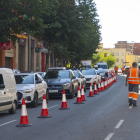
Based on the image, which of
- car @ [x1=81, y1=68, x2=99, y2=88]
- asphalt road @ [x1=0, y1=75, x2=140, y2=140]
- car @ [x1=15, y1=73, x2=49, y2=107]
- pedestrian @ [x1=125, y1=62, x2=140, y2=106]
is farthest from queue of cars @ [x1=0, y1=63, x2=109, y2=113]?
car @ [x1=81, y1=68, x2=99, y2=88]

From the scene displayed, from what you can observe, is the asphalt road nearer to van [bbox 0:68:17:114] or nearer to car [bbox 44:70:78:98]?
van [bbox 0:68:17:114]

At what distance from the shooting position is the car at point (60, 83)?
65.1 ft

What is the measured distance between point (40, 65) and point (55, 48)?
15.0 feet

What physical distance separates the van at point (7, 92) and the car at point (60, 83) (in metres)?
6.44

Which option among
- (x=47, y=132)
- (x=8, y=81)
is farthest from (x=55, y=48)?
(x=47, y=132)

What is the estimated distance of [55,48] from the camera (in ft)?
139

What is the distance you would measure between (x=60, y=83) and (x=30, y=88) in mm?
4659

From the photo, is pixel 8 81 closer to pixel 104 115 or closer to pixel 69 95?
pixel 104 115

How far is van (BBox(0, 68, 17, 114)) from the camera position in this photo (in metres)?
12.2

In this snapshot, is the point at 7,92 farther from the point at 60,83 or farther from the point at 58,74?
the point at 58,74

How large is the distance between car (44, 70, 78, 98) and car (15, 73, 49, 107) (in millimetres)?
2273

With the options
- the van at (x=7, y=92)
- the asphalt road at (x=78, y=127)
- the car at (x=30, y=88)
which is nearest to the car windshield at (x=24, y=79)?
the car at (x=30, y=88)

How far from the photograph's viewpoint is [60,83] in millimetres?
19938

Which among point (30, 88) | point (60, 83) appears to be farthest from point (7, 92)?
point (60, 83)
